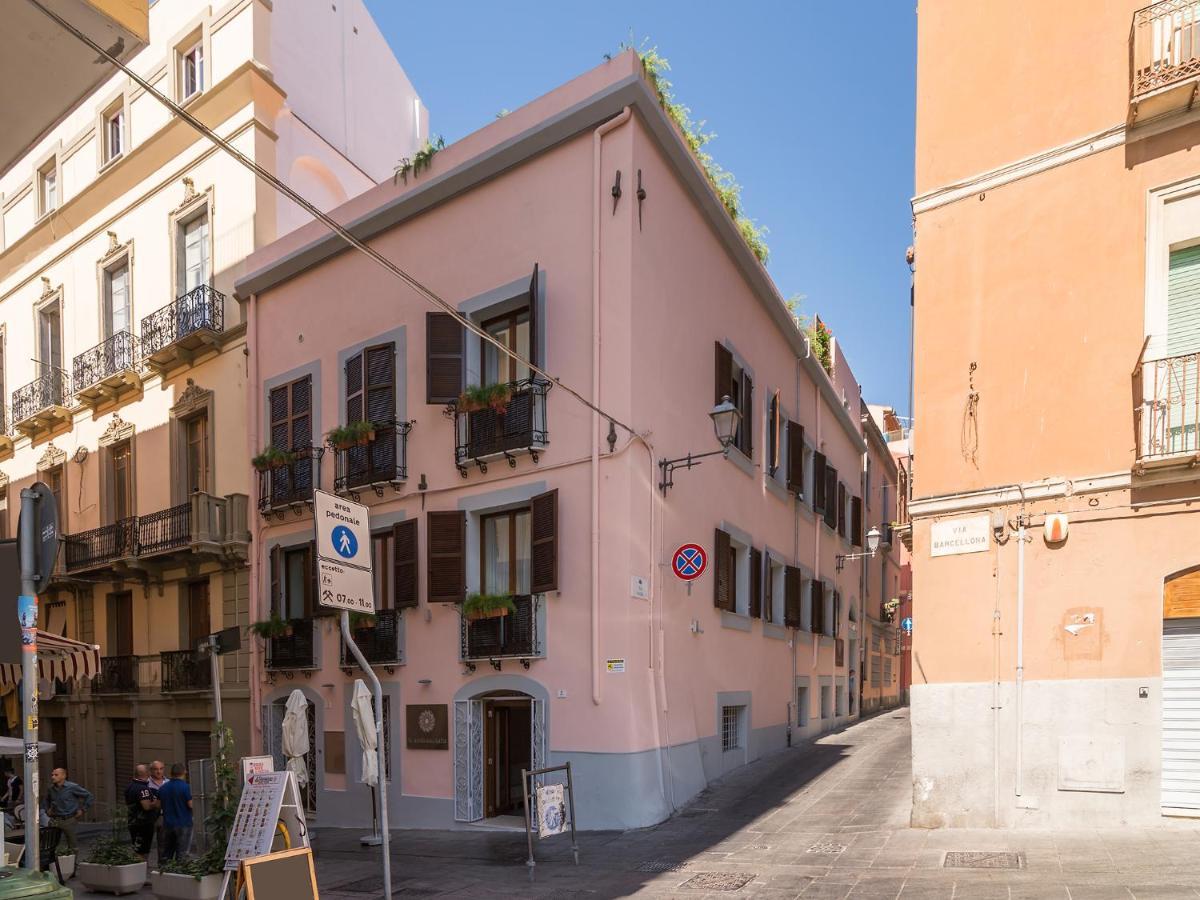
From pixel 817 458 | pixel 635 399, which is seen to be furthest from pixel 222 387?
pixel 817 458

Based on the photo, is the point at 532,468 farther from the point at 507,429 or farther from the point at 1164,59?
the point at 1164,59

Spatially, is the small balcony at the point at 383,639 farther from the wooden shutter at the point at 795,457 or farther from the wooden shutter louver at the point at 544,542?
the wooden shutter at the point at 795,457

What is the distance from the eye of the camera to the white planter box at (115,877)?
1116 cm

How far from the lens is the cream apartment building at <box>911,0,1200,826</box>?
382 inches

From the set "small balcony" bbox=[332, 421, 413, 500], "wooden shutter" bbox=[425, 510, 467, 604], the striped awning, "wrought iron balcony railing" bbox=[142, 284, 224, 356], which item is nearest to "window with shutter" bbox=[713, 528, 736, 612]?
"wooden shutter" bbox=[425, 510, 467, 604]

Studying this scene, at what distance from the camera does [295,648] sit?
17.2m

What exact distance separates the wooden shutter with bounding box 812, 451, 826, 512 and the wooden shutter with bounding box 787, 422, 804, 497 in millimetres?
1837

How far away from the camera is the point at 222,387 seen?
1986 centimetres

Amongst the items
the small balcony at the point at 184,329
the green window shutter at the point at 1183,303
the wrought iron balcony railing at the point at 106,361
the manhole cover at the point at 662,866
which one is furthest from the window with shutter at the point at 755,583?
the wrought iron balcony railing at the point at 106,361

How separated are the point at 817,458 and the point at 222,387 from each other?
1434 centimetres

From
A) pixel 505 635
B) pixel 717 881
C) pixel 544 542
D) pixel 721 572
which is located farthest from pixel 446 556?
pixel 717 881

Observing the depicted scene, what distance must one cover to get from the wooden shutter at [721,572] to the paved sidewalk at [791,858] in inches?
122

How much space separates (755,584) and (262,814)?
1128 cm

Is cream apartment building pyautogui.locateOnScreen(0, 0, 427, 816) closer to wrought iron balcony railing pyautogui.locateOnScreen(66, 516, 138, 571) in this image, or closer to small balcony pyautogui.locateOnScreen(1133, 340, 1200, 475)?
wrought iron balcony railing pyautogui.locateOnScreen(66, 516, 138, 571)
